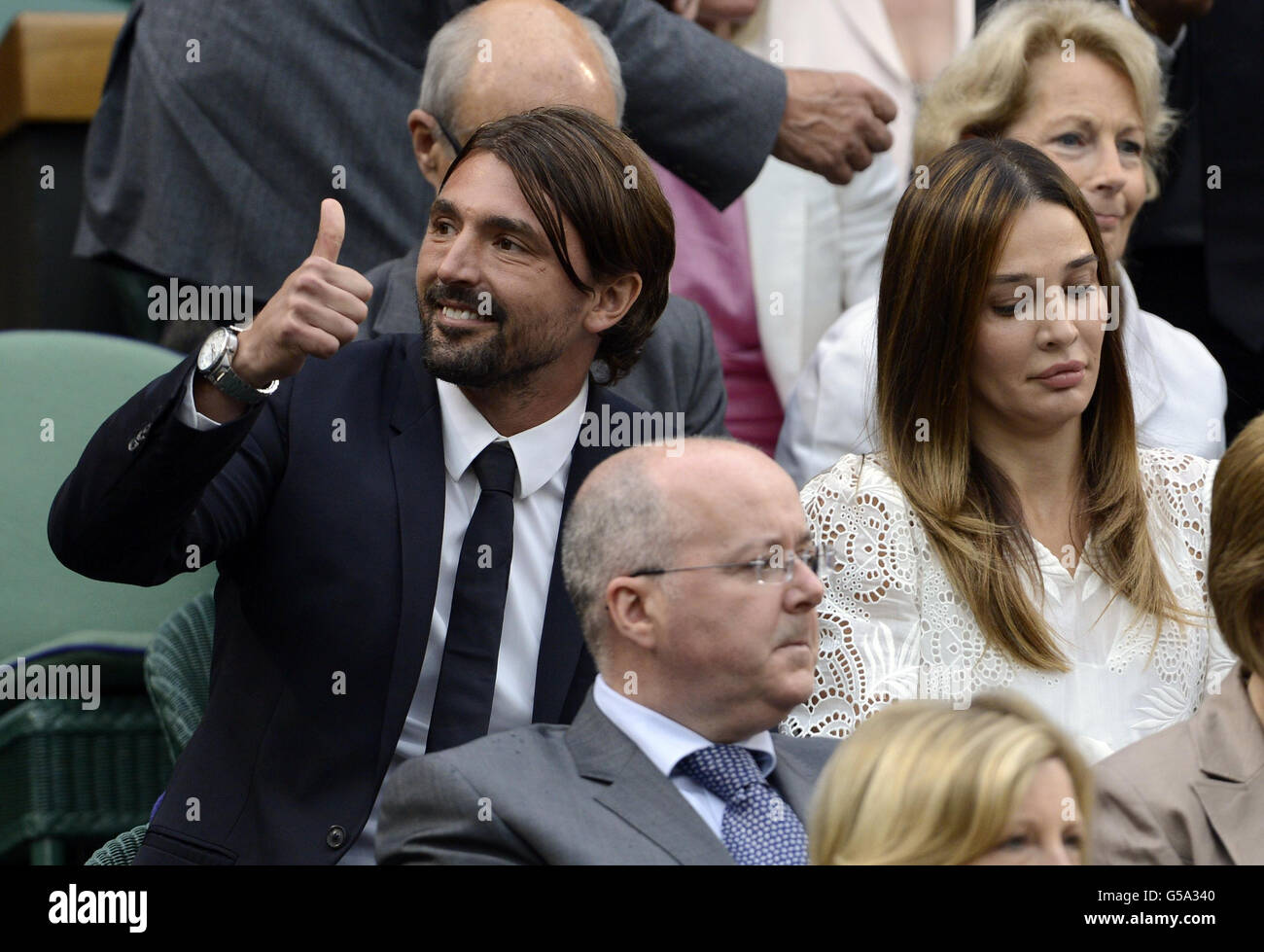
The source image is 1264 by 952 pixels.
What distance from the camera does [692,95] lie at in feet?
13.9

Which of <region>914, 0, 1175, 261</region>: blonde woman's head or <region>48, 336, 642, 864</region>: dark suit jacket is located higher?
<region>914, 0, 1175, 261</region>: blonde woman's head

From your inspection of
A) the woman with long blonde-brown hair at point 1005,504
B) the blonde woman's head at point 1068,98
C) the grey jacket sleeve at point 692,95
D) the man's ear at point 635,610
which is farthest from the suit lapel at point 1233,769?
the grey jacket sleeve at point 692,95

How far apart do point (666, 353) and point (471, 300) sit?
66cm

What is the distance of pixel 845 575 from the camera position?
3396mm

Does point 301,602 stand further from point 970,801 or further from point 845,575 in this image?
point 970,801

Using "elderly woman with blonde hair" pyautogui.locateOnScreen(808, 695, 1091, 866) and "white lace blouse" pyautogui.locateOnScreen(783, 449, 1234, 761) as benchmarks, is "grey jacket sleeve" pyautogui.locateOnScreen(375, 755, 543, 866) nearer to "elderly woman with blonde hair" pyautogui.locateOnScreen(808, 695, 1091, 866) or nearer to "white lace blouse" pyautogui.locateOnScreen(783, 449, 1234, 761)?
"elderly woman with blonde hair" pyautogui.locateOnScreen(808, 695, 1091, 866)

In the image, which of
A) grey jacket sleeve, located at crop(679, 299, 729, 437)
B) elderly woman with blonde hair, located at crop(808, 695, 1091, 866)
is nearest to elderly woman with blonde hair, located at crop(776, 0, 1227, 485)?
grey jacket sleeve, located at crop(679, 299, 729, 437)

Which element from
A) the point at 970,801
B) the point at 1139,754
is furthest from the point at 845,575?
the point at 970,801

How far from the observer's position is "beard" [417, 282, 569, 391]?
10.6ft

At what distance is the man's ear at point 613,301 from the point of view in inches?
133

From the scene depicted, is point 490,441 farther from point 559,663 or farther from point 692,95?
point 692,95

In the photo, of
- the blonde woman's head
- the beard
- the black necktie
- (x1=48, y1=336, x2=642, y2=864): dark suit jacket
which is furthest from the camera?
the blonde woman's head

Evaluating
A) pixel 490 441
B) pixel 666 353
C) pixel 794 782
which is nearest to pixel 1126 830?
pixel 794 782
